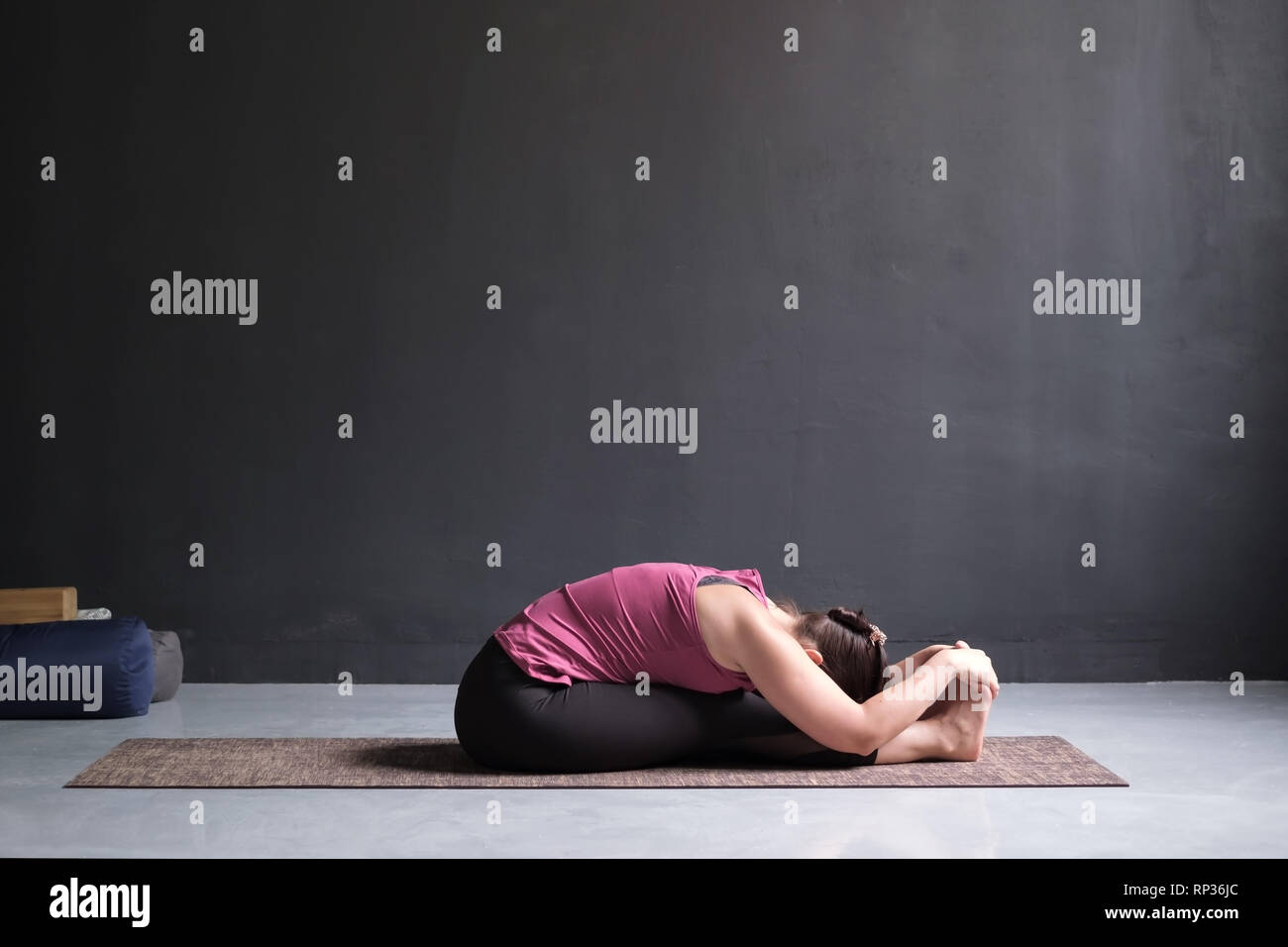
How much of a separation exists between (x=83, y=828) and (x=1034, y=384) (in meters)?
3.44

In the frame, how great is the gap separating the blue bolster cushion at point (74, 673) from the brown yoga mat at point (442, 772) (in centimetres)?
54

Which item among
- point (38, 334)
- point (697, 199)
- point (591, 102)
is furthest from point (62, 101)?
point (697, 199)

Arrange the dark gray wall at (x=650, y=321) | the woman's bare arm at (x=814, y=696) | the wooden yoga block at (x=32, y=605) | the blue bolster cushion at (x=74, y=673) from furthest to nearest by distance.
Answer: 1. the dark gray wall at (x=650, y=321)
2. the wooden yoga block at (x=32, y=605)
3. the blue bolster cushion at (x=74, y=673)
4. the woman's bare arm at (x=814, y=696)

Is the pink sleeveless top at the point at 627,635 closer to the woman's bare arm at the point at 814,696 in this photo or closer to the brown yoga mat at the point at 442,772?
the woman's bare arm at the point at 814,696

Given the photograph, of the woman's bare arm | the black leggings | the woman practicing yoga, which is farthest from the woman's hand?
the black leggings

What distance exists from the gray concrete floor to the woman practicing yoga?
0.47 feet

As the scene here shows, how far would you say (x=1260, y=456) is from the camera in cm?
455

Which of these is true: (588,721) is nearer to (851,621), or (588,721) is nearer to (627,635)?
(627,635)

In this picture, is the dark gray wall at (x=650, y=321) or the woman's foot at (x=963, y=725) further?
the dark gray wall at (x=650, y=321)

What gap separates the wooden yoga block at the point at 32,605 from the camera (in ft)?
13.6

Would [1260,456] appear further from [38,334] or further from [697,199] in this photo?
[38,334]

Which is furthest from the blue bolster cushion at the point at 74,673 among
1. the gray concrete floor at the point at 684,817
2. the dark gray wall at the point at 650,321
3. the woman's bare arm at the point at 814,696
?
the woman's bare arm at the point at 814,696

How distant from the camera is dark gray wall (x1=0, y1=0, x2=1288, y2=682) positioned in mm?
4516

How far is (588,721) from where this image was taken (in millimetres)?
2783
